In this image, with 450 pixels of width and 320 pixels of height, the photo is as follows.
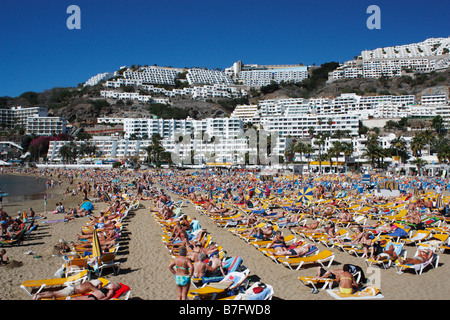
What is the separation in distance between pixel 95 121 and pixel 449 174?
322ft

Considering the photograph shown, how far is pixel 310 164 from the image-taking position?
182ft

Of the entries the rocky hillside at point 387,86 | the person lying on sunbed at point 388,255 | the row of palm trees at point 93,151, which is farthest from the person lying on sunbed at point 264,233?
the rocky hillside at point 387,86

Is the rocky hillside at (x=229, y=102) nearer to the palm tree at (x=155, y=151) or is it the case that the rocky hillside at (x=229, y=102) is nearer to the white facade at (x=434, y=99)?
the white facade at (x=434, y=99)

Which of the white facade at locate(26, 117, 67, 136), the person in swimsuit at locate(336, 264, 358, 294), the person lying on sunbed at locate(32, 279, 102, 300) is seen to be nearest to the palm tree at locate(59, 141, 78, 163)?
the white facade at locate(26, 117, 67, 136)

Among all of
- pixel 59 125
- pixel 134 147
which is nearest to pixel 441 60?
pixel 134 147

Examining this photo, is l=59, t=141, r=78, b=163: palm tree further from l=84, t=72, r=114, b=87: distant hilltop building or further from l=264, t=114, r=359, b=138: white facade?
l=84, t=72, r=114, b=87: distant hilltop building

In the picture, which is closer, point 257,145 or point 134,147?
point 257,145

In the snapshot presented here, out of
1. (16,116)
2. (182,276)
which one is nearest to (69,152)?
(16,116)

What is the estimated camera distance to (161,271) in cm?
755

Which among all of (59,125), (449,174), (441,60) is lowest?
(449,174)

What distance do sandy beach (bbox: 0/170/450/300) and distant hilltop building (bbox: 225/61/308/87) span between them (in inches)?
5324

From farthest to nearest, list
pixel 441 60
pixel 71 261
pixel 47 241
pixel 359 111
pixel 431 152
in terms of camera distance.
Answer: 1. pixel 441 60
2. pixel 359 111
3. pixel 431 152
4. pixel 47 241
5. pixel 71 261

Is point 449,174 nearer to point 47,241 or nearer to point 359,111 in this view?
point 47,241

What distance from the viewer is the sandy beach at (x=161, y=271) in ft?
20.5
